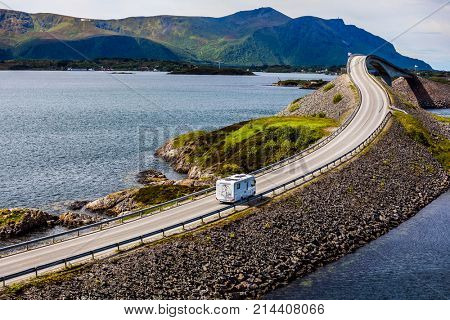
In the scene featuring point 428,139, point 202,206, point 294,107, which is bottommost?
point 202,206

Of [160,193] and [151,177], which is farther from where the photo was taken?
[151,177]

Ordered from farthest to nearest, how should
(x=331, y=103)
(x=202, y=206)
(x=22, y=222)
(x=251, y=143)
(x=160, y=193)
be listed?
(x=331, y=103)
(x=251, y=143)
(x=160, y=193)
(x=22, y=222)
(x=202, y=206)

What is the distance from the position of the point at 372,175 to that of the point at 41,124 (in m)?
113

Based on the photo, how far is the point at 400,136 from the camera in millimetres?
88500

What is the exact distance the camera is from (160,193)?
6844 cm

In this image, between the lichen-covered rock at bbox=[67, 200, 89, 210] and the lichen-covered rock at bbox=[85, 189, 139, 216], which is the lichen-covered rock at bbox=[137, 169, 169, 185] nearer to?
the lichen-covered rock at bbox=[85, 189, 139, 216]

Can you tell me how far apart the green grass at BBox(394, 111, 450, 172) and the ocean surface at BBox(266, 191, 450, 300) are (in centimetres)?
3374

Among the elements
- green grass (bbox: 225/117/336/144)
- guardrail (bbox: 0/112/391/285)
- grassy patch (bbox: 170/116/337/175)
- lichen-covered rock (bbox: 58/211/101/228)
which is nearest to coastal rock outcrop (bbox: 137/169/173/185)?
grassy patch (bbox: 170/116/337/175)

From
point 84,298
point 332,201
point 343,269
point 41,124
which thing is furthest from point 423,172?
point 41,124

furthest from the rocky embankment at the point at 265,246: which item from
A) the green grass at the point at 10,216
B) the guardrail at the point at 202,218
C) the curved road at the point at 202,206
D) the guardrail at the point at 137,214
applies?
the green grass at the point at 10,216

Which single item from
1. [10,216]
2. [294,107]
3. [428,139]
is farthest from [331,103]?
[10,216]

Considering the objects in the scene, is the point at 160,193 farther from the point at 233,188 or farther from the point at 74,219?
the point at 233,188

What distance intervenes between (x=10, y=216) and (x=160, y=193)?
17.5m

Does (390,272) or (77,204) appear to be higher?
(390,272)
